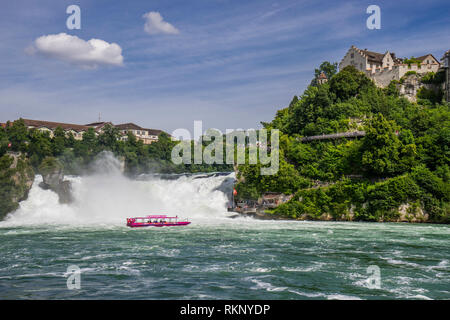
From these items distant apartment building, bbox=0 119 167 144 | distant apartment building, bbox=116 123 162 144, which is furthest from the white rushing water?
distant apartment building, bbox=116 123 162 144

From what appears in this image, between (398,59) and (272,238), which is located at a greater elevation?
(398,59)

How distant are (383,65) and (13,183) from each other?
58.8 meters

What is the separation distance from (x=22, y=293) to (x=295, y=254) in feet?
46.1

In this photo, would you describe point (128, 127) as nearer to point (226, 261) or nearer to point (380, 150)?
point (380, 150)

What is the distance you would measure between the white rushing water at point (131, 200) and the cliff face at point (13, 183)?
32.5 inches

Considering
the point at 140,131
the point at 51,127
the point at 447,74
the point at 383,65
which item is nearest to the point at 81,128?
the point at 51,127

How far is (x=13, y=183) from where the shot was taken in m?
49.8

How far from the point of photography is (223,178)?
53.3m

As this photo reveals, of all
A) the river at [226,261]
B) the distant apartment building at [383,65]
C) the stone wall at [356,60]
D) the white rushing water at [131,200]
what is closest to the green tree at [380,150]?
the river at [226,261]

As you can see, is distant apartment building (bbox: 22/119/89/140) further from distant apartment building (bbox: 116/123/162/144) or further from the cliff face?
the cliff face

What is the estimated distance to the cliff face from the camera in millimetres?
47381

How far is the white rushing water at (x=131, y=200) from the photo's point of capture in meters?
48.3
